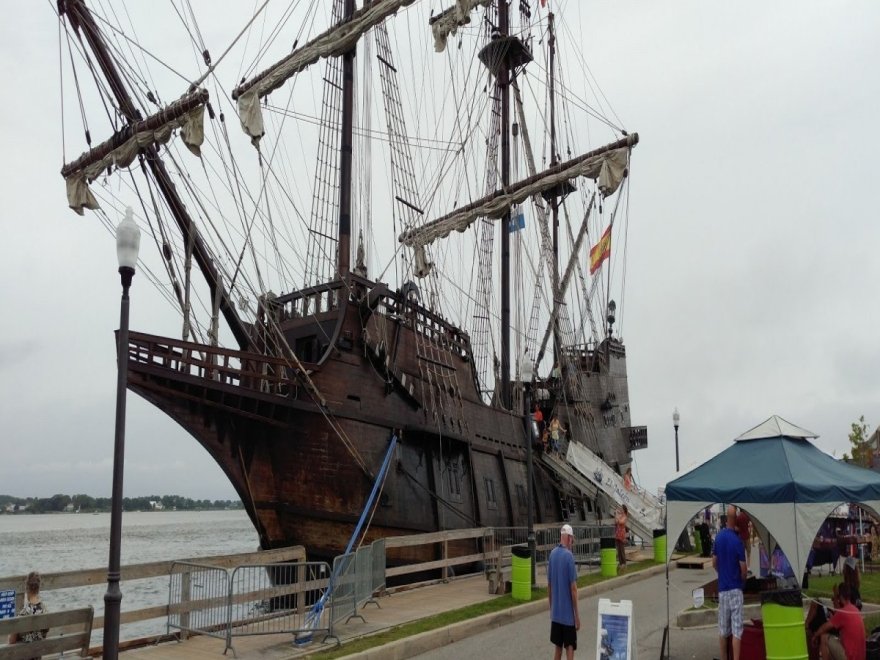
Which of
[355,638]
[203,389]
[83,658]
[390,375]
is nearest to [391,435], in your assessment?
[390,375]

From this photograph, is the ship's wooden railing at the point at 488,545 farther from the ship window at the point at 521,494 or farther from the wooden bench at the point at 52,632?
the wooden bench at the point at 52,632

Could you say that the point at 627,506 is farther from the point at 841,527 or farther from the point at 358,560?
the point at 358,560

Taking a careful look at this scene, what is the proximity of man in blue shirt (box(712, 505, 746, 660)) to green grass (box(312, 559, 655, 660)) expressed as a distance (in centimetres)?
386

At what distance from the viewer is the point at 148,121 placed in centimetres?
1481

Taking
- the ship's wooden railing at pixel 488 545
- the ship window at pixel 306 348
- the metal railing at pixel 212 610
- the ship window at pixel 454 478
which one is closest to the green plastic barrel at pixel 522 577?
the ship's wooden railing at pixel 488 545

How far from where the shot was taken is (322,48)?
19203 millimetres

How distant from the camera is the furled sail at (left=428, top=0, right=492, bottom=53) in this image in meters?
24.6

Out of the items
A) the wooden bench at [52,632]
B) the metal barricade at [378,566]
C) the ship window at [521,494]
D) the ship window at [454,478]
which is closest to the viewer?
the wooden bench at [52,632]

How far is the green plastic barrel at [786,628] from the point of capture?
652cm

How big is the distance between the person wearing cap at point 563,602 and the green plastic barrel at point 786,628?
172cm

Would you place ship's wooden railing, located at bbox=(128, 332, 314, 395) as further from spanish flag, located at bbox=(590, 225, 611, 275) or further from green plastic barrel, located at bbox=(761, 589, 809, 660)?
spanish flag, located at bbox=(590, 225, 611, 275)

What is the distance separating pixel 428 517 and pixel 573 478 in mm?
9794

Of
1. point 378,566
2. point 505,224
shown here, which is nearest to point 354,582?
point 378,566

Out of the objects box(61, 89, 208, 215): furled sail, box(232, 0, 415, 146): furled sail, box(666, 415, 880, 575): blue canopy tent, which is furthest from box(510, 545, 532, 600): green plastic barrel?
box(232, 0, 415, 146): furled sail
